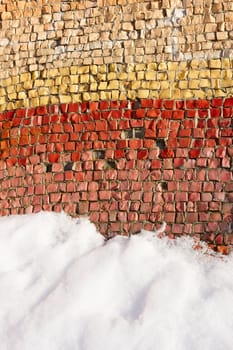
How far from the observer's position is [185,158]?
4848 millimetres

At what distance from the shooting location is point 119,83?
517 cm

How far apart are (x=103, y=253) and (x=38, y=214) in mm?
855

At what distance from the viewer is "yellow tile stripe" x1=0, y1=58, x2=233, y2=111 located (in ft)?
16.3

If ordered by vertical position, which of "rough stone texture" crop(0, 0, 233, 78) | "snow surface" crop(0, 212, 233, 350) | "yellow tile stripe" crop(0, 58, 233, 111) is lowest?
"snow surface" crop(0, 212, 233, 350)

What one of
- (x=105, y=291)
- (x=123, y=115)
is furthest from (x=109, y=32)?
(x=105, y=291)

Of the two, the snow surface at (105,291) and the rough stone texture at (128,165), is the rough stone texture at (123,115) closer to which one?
the rough stone texture at (128,165)

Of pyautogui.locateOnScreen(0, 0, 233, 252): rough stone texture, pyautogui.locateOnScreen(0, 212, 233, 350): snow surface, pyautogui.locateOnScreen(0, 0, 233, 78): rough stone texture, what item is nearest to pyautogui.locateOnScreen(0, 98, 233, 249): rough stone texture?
pyautogui.locateOnScreen(0, 0, 233, 252): rough stone texture

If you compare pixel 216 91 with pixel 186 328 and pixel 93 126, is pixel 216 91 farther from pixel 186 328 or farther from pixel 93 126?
pixel 186 328

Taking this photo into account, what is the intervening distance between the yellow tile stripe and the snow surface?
1.27 metres

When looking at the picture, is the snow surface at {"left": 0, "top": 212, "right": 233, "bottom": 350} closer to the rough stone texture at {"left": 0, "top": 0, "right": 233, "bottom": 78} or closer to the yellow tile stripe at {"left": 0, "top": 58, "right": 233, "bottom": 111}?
the yellow tile stripe at {"left": 0, "top": 58, "right": 233, "bottom": 111}

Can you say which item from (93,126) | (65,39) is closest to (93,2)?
(65,39)

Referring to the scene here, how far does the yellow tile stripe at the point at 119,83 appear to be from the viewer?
16.3 feet

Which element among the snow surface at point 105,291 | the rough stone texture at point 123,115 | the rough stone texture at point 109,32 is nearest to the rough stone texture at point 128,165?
the rough stone texture at point 123,115

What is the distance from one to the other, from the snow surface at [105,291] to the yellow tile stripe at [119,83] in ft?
4.16
